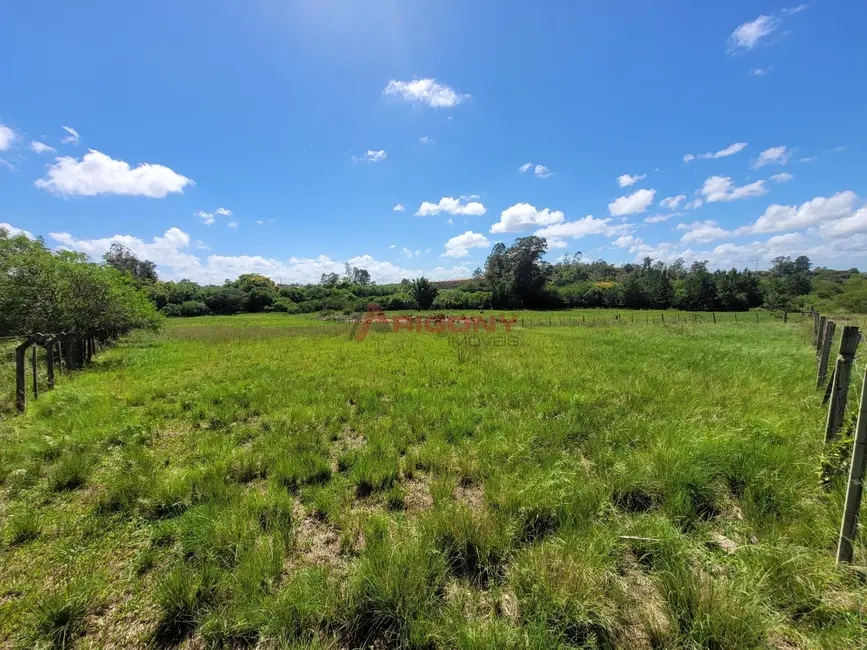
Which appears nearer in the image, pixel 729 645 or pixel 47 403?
pixel 729 645

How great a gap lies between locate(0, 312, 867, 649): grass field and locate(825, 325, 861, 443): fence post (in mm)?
360

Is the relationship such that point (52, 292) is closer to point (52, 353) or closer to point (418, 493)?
point (52, 353)

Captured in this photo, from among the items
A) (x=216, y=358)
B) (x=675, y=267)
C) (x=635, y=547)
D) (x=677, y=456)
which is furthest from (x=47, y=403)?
(x=675, y=267)

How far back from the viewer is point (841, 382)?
344 centimetres

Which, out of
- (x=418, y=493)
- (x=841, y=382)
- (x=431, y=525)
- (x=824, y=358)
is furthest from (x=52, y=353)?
(x=824, y=358)

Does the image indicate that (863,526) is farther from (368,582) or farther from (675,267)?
(675,267)

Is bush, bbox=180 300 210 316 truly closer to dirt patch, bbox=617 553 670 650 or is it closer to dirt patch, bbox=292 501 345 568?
dirt patch, bbox=292 501 345 568

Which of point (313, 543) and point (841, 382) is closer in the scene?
point (313, 543)

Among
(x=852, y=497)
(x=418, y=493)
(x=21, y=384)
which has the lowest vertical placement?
(x=418, y=493)

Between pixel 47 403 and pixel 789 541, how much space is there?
10.7 meters

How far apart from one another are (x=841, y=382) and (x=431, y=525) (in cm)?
459

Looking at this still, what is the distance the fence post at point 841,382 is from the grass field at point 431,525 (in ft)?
1.18

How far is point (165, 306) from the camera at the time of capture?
202ft

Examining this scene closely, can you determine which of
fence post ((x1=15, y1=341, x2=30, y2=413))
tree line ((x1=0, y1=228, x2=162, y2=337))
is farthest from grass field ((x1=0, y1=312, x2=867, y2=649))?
tree line ((x1=0, y1=228, x2=162, y2=337))
